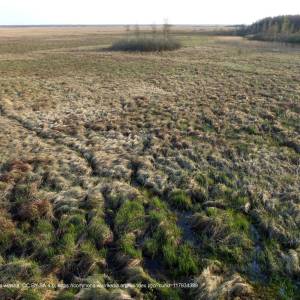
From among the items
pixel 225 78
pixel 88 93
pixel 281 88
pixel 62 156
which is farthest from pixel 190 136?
pixel 225 78

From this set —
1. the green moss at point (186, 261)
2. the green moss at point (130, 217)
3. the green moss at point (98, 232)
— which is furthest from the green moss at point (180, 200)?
the green moss at point (98, 232)

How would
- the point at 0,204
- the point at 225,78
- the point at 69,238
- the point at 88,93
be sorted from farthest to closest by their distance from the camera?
1. the point at 225,78
2. the point at 88,93
3. the point at 0,204
4. the point at 69,238

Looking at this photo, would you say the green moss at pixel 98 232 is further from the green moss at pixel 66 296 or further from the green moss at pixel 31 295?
the green moss at pixel 31 295

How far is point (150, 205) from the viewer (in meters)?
7.63

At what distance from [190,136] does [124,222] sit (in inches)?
252

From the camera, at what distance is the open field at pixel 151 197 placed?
5.55 meters

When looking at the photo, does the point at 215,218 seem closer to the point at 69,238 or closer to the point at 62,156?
the point at 69,238

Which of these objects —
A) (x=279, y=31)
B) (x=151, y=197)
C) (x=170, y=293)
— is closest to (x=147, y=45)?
(x=151, y=197)

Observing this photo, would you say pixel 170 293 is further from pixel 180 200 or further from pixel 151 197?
pixel 151 197

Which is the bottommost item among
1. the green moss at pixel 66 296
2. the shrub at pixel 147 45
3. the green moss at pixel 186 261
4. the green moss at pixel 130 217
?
the green moss at pixel 186 261

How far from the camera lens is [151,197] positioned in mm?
8094

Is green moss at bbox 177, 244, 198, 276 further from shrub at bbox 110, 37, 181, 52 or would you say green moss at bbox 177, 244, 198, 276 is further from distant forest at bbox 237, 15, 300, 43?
distant forest at bbox 237, 15, 300, 43

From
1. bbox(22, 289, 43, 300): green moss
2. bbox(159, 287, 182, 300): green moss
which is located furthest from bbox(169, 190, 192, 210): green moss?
bbox(22, 289, 43, 300): green moss

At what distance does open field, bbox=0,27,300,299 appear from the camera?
5547 mm
